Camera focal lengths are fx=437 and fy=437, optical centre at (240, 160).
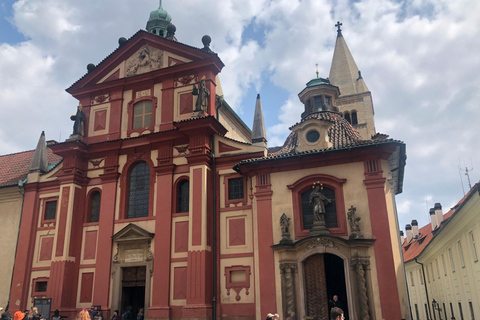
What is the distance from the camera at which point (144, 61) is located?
24641mm

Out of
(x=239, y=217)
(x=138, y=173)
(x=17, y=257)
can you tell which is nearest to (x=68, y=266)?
(x=17, y=257)

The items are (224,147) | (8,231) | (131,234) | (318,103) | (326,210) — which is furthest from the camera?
(318,103)

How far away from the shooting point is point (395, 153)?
1844cm

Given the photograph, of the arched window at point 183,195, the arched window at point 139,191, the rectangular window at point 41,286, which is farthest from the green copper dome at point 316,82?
the rectangular window at point 41,286

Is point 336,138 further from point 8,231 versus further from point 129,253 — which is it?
point 8,231

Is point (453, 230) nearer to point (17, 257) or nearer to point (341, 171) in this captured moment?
point (341, 171)

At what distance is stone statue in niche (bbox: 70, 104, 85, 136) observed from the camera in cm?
2391

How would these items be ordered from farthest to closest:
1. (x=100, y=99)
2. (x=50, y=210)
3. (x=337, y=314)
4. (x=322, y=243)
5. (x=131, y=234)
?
(x=100, y=99) < (x=50, y=210) < (x=131, y=234) < (x=322, y=243) < (x=337, y=314)

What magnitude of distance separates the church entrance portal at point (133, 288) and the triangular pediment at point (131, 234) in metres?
1.43

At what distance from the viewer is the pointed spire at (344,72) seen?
1909 inches

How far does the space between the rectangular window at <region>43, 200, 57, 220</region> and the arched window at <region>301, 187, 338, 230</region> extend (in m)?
13.6

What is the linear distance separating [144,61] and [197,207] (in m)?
9.65

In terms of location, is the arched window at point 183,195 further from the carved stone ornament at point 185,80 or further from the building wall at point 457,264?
the building wall at point 457,264

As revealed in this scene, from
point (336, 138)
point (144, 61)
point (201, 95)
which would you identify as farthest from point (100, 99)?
point (336, 138)
